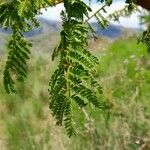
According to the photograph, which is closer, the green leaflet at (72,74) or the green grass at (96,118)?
the green leaflet at (72,74)

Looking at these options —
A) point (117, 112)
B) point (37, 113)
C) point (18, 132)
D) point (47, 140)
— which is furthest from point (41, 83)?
point (117, 112)

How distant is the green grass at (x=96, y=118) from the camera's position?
559 centimetres

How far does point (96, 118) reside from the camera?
20.4 feet

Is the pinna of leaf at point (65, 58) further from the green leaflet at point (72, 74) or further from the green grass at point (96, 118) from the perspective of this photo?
the green grass at point (96, 118)

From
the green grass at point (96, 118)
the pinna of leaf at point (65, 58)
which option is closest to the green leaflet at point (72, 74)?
the pinna of leaf at point (65, 58)

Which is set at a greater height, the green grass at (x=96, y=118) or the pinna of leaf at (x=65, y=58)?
the green grass at (x=96, y=118)

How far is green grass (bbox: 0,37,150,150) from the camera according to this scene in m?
5.59

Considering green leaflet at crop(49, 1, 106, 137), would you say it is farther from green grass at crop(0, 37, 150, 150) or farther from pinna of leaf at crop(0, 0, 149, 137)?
green grass at crop(0, 37, 150, 150)

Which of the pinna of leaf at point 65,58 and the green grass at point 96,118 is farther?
the green grass at point 96,118

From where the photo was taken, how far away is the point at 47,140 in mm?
6543

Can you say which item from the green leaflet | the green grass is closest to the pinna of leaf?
the green leaflet

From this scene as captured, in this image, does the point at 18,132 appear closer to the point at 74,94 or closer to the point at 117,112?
the point at 117,112

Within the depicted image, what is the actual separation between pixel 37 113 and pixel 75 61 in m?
7.91

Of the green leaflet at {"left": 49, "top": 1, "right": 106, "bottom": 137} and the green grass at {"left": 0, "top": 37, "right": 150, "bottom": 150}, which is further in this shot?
the green grass at {"left": 0, "top": 37, "right": 150, "bottom": 150}
